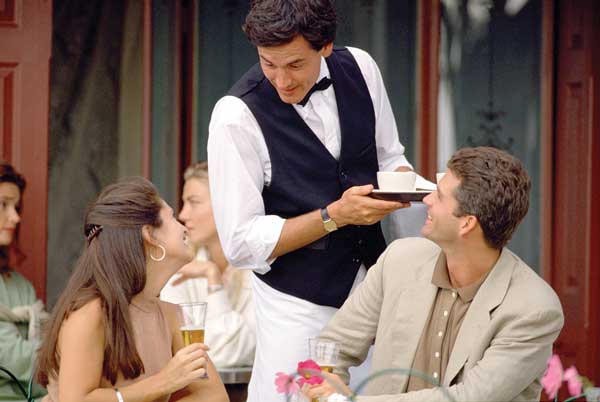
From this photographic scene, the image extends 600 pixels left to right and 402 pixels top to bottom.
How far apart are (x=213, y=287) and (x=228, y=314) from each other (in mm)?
185

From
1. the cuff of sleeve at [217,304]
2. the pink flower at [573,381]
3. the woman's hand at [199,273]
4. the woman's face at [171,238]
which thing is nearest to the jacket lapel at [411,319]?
the woman's face at [171,238]

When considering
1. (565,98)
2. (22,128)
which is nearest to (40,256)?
(22,128)

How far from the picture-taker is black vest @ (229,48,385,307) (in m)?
3.48

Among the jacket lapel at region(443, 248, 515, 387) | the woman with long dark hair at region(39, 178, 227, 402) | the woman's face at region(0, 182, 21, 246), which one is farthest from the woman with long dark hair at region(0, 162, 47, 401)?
the jacket lapel at region(443, 248, 515, 387)

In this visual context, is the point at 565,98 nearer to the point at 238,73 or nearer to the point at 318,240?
the point at 238,73

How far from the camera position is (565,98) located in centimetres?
582

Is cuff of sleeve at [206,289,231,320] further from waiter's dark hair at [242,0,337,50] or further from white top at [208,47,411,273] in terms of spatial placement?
waiter's dark hair at [242,0,337,50]

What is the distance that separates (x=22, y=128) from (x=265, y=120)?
225 cm

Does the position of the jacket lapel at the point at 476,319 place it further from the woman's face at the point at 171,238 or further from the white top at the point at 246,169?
the woman's face at the point at 171,238

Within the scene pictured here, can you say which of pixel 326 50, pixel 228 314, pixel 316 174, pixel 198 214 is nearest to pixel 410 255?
pixel 316 174

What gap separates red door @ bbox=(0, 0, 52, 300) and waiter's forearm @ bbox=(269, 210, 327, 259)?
2244 mm

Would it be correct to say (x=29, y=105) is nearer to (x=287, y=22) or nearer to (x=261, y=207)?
(x=261, y=207)

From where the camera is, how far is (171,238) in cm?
334

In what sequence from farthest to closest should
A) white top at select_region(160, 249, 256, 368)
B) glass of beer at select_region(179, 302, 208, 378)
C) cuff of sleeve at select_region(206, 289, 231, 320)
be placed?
cuff of sleeve at select_region(206, 289, 231, 320)
white top at select_region(160, 249, 256, 368)
glass of beer at select_region(179, 302, 208, 378)
